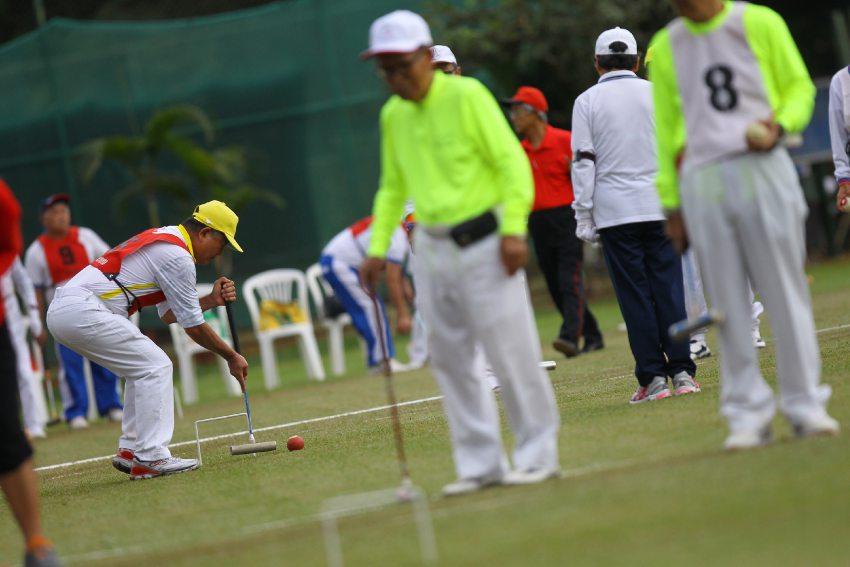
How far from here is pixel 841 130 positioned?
9.98 metres

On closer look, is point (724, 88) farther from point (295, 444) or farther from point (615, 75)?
point (295, 444)

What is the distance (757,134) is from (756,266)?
1.85 feet

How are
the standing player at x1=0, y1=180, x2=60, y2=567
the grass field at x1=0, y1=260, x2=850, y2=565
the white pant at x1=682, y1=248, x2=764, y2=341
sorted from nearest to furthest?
the grass field at x1=0, y1=260, x2=850, y2=565
the standing player at x1=0, y1=180, x2=60, y2=567
the white pant at x1=682, y1=248, x2=764, y2=341

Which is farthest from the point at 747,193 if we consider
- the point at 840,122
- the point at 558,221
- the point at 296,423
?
the point at 558,221

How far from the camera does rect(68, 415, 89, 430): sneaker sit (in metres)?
14.9

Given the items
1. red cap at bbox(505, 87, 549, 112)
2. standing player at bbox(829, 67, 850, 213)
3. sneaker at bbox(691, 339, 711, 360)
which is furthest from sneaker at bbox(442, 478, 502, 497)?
red cap at bbox(505, 87, 549, 112)

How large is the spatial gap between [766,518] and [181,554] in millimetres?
2321

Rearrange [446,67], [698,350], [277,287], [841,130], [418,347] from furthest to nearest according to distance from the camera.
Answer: [277,287], [418,347], [698,350], [841,130], [446,67]

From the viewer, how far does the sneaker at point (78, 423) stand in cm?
1493

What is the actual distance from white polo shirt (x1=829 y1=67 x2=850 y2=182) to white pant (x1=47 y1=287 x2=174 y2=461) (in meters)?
4.79

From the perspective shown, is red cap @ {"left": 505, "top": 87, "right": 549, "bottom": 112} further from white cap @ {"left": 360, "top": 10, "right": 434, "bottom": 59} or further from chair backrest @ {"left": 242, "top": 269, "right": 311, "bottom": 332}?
white cap @ {"left": 360, "top": 10, "right": 434, "bottom": 59}

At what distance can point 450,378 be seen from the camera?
623 centimetres

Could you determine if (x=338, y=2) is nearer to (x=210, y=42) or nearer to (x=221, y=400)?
(x=210, y=42)

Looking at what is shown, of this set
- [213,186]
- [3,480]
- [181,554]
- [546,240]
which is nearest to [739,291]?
[181,554]
